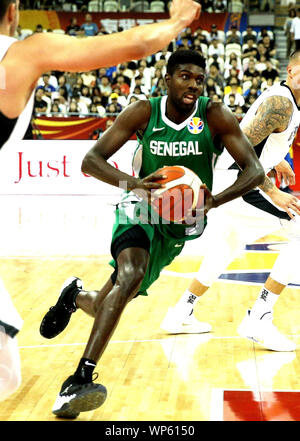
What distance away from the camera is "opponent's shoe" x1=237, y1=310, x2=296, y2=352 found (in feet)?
17.6

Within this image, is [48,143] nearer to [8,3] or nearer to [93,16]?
[93,16]

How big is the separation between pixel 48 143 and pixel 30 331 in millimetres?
9480

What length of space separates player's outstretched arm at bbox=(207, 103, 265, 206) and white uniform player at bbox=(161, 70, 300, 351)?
930 millimetres

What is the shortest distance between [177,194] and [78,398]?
1208mm

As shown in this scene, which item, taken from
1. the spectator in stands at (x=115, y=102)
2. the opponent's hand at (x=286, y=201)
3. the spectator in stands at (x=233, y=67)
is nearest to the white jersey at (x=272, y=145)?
the opponent's hand at (x=286, y=201)

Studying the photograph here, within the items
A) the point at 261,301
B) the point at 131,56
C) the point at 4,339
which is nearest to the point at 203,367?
the point at 261,301

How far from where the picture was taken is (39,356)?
5.16 metres

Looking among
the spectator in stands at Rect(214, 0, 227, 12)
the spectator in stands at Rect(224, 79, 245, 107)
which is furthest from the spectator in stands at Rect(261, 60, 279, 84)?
the spectator in stands at Rect(214, 0, 227, 12)

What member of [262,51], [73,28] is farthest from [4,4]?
[73,28]

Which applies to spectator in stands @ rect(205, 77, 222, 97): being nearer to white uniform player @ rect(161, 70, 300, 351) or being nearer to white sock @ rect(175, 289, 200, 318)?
white uniform player @ rect(161, 70, 300, 351)

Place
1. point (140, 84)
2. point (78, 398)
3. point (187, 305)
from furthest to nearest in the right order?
1. point (140, 84)
2. point (187, 305)
3. point (78, 398)

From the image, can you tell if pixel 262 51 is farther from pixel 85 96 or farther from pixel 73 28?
pixel 73 28

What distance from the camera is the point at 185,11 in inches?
103
